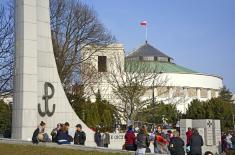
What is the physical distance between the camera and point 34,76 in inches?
934

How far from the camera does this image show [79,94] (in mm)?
43000

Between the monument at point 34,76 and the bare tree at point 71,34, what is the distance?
1311 centimetres

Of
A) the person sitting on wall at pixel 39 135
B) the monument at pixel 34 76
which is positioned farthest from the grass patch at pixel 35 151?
the monument at pixel 34 76

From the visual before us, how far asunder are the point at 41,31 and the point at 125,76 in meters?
30.4

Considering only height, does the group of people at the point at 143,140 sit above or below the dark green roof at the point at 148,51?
below

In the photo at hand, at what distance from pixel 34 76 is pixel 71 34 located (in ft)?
58.2

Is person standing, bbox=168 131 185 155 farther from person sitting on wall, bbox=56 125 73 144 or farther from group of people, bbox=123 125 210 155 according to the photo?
person sitting on wall, bbox=56 125 73 144

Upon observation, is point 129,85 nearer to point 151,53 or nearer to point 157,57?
point 151,53

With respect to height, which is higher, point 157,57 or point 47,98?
point 157,57

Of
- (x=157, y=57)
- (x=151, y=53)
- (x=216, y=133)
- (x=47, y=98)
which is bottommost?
(x=216, y=133)

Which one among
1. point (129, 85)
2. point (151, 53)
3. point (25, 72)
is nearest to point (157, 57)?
point (151, 53)

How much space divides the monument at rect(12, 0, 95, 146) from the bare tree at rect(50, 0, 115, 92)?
13.1 metres

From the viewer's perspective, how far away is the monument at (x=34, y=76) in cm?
2314

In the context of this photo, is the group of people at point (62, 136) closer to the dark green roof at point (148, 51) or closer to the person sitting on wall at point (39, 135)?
the person sitting on wall at point (39, 135)
